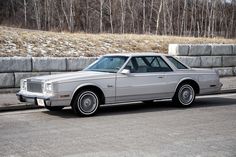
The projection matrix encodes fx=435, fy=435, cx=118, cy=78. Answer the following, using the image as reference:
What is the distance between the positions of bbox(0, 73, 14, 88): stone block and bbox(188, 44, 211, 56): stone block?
25.3ft

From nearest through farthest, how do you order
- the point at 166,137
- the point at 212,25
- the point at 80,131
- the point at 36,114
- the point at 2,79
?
the point at 166,137, the point at 80,131, the point at 36,114, the point at 2,79, the point at 212,25

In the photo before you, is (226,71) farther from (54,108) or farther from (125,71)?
(54,108)

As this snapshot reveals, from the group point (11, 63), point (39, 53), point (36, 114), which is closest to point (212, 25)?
point (39, 53)

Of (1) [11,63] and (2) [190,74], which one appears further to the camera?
(1) [11,63]

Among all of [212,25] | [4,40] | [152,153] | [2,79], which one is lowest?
[152,153]

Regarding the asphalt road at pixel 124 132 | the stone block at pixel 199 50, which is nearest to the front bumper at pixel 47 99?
the asphalt road at pixel 124 132

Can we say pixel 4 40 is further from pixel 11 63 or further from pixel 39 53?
pixel 11 63

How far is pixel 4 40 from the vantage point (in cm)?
1645

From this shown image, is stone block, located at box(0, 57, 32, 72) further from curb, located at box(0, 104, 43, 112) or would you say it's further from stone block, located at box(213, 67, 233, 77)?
stone block, located at box(213, 67, 233, 77)

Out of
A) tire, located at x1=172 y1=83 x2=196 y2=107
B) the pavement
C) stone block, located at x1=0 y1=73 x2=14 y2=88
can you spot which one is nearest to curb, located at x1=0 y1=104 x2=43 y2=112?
the pavement

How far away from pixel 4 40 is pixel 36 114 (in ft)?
23.0

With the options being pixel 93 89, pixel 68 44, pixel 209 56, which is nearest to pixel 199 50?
pixel 209 56

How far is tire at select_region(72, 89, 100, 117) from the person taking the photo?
9.66 meters

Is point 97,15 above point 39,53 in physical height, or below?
above
